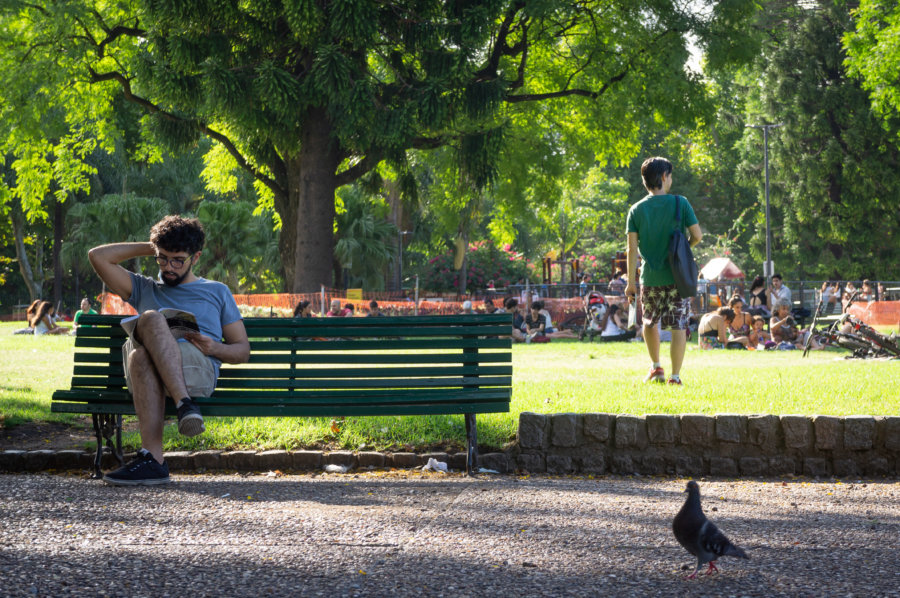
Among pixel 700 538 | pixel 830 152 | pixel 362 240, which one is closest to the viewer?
pixel 700 538

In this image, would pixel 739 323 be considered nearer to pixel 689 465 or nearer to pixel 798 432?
pixel 798 432

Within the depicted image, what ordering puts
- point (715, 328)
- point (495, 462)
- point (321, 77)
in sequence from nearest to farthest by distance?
point (495, 462)
point (715, 328)
point (321, 77)

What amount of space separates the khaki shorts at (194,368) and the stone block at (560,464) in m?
2.19

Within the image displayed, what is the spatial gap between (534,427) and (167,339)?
2375mm

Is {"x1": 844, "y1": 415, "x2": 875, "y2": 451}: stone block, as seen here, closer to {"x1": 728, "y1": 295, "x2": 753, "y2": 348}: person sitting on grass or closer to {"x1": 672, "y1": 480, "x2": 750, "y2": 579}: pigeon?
{"x1": 672, "y1": 480, "x2": 750, "y2": 579}: pigeon

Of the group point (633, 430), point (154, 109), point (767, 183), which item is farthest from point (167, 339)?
point (767, 183)

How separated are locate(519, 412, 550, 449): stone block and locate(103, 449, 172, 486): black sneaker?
224 centimetres

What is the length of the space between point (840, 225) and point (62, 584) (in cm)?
4467

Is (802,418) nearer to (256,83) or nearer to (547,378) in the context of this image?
(547,378)

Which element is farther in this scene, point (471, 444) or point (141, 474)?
point (471, 444)

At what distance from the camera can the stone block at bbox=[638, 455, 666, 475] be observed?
613 centimetres

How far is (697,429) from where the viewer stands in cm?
611

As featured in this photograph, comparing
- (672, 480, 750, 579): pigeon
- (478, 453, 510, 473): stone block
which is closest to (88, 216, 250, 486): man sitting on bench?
(478, 453, 510, 473): stone block

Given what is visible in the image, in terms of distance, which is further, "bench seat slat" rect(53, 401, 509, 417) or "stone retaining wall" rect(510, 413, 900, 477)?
"stone retaining wall" rect(510, 413, 900, 477)
